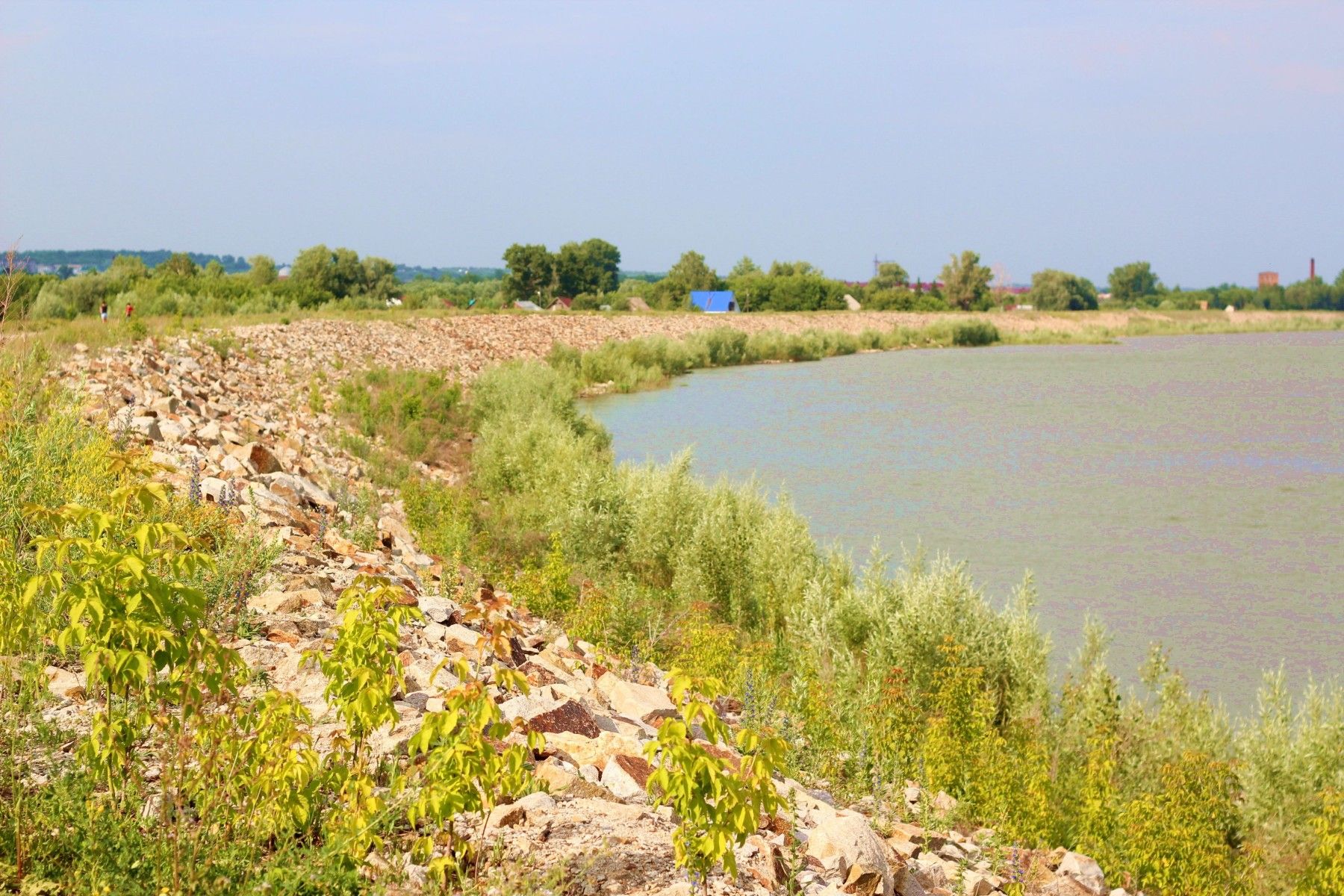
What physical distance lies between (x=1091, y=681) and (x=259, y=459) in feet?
23.6

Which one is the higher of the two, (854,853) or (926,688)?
(854,853)

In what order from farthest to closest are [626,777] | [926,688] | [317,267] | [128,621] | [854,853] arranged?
1. [317,267]
2. [926,688]
3. [626,777]
4. [854,853]
5. [128,621]

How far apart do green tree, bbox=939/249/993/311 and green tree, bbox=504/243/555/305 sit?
109ft

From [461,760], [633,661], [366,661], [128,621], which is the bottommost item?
[633,661]

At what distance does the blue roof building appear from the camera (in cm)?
6384

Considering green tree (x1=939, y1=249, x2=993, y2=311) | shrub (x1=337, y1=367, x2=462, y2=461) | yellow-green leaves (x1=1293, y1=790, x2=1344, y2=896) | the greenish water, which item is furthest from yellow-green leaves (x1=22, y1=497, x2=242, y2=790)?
green tree (x1=939, y1=249, x2=993, y2=311)

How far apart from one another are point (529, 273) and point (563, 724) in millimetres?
63538

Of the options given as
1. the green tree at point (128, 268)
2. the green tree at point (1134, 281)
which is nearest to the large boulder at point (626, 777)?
the green tree at point (128, 268)

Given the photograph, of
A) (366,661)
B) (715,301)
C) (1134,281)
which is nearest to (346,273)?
(715,301)

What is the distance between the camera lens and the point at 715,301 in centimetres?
6406

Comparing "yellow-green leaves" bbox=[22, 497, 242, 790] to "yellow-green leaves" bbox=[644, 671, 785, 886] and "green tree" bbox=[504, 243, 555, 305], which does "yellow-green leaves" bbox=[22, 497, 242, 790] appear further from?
"green tree" bbox=[504, 243, 555, 305]

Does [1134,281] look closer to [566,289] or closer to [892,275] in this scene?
[892,275]

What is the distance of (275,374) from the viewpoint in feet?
63.5

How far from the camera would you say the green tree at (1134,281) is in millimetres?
121625
